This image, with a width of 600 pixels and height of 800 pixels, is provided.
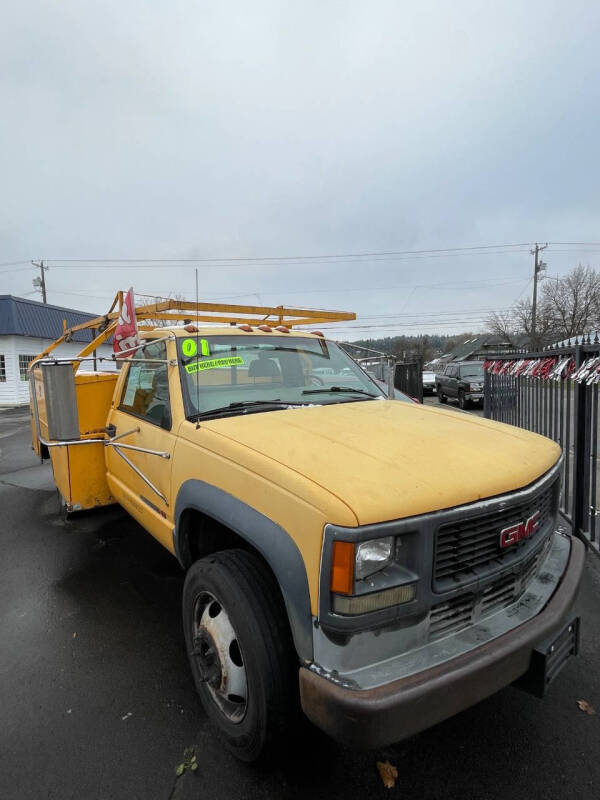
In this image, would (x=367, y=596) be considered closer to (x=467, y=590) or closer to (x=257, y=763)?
(x=467, y=590)

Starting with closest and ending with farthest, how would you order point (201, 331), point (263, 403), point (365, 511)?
1. point (365, 511)
2. point (263, 403)
3. point (201, 331)

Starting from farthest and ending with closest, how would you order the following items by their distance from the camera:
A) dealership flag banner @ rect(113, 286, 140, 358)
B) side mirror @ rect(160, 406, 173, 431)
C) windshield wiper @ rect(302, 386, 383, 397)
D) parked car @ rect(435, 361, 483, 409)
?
parked car @ rect(435, 361, 483, 409) < dealership flag banner @ rect(113, 286, 140, 358) < windshield wiper @ rect(302, 386, 383, 397) < side mirror @ rect(160, 406, 173, 431)

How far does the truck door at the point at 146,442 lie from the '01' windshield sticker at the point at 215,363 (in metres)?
0.11

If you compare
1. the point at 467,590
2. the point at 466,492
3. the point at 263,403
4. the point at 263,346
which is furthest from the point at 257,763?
the point at 263,346

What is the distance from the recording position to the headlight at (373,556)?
1.60m

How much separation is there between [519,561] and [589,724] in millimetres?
1066

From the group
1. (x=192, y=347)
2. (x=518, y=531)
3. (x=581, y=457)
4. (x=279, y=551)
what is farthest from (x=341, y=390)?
(x=581, y=457)

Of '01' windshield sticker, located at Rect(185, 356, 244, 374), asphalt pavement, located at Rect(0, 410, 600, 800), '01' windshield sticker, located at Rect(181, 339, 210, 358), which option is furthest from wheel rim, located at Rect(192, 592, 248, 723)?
'01' windshield sticker, located at Rect(181, 339, 210, 358)

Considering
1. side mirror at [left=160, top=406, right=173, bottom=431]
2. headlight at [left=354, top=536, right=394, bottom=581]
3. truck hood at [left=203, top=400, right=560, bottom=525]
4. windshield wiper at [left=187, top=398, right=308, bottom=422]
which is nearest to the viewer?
headlight at [left=354, top=536, right=394, bottom=581]

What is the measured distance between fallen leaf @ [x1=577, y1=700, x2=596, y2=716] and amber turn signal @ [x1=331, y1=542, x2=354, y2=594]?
1810mm

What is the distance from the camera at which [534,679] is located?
1.86 m

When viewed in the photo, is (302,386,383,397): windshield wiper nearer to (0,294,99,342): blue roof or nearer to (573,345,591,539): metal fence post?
(573,345,591,539): metal fence post

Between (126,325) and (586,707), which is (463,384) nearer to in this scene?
(126,325)

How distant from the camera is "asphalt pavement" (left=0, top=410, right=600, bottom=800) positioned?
1969 millimetres
